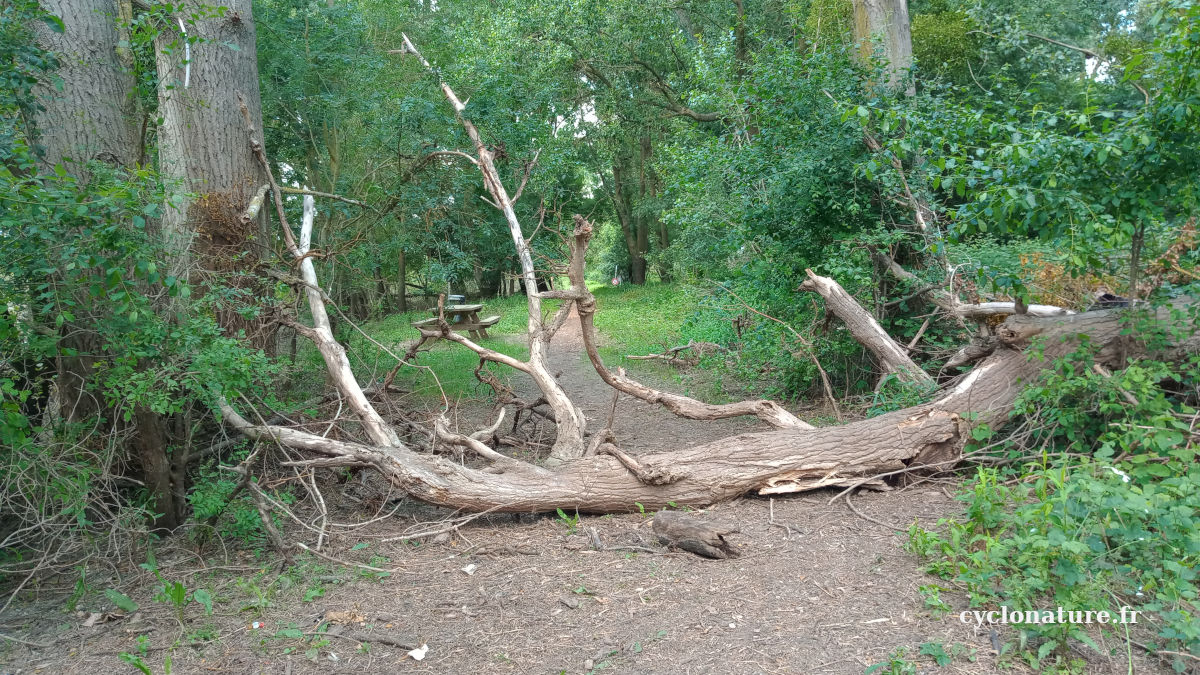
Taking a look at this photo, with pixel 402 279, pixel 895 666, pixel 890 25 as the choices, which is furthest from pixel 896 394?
pixel 402 279

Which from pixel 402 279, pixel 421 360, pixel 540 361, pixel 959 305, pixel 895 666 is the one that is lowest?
pixel 895 666

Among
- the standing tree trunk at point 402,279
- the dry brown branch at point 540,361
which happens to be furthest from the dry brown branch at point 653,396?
the standing tree trunk at point 402,279

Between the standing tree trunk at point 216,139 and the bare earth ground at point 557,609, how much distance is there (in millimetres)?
2369

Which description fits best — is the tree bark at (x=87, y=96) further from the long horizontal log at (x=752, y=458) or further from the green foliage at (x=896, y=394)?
the green foliage at (x=896, y=394)

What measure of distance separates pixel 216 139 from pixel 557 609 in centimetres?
515

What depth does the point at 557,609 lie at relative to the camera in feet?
12.9

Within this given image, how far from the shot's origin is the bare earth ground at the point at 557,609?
336 cm

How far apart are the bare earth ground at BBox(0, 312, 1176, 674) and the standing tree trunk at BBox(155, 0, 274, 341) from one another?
2369 millimetres

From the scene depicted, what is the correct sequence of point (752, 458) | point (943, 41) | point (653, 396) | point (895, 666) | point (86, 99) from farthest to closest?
point (943, 41) → point (653, 396) → point (752, 458) → point (86, 99) → point (895, 666)

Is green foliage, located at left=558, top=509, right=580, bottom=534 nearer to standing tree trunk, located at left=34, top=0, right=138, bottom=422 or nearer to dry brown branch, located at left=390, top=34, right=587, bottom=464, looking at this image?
dry brown branch, located at left=390, top=34, right=587, bottom=464

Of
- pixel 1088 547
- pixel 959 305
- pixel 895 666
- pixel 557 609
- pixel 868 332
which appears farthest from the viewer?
pixel 868 332

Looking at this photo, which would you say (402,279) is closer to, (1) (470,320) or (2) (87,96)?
(1) (470,320)

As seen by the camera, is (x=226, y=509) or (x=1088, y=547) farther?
(x=226, y=509)

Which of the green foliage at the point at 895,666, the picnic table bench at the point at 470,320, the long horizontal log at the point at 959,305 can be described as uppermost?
the long horizontal log at the point at 959,305
